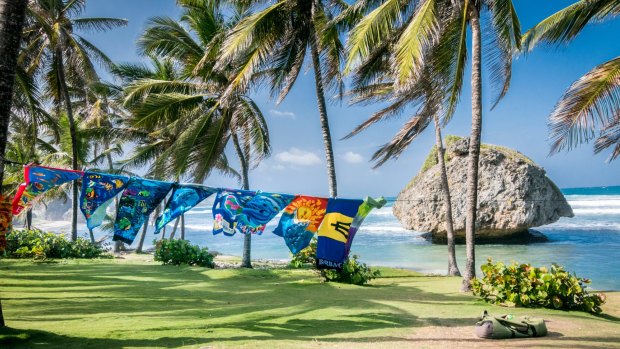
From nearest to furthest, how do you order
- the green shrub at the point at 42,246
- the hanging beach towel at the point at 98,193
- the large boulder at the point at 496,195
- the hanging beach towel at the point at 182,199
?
1. the hanging beach towel at the point at 98,193
2. the hanging beach towel at the point at 182,199
3. the green shrub at the point at 42,246
4. the large boulder at the point at 496,195

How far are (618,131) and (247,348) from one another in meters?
9.29

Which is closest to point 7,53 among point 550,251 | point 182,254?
point 182,254

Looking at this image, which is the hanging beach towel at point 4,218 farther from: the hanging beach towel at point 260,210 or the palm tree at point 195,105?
the palm tree at point 195,105

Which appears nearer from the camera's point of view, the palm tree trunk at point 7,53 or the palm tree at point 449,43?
the palm tree trunk at point 7,53

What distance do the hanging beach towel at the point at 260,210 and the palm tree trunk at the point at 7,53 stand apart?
406 cm

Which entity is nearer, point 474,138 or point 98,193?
point 98,193

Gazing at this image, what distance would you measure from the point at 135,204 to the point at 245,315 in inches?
119

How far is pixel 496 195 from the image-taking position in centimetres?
2242

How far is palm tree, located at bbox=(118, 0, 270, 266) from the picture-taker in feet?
42.5

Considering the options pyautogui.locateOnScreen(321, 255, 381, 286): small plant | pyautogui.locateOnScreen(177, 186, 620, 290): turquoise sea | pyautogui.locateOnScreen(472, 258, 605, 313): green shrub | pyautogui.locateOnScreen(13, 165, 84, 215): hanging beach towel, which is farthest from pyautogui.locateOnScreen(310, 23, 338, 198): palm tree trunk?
pyautogui.locateOnScreen(177, 186, 620, 290): turquoise sea

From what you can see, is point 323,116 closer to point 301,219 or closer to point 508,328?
point 301,219

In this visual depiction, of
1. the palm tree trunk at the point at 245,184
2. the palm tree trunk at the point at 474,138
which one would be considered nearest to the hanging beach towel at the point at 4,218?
the palm tree trunk at the point at 474,138

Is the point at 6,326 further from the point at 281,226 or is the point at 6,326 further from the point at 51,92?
the point at 51,92

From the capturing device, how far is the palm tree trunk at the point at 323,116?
11.8 metres
